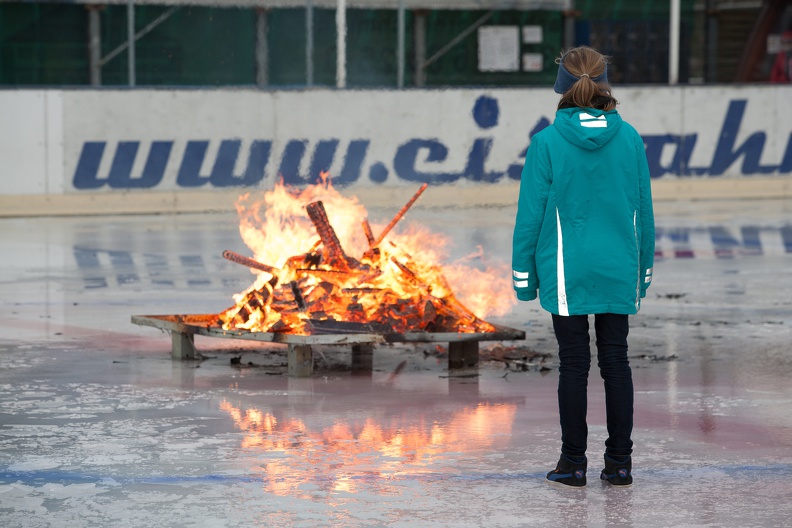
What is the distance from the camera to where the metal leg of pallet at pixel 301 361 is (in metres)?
9.16

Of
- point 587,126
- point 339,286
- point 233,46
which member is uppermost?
point 233,46

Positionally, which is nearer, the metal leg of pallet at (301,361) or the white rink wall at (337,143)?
the metal leg of pallet at (301,361)

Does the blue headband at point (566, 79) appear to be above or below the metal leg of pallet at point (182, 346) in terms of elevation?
above

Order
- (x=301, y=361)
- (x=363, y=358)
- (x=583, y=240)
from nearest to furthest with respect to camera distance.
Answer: (x=583, y=240), (x=301, y=361), (x=363, y=358)

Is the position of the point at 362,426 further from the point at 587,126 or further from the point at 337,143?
the point at 337,143

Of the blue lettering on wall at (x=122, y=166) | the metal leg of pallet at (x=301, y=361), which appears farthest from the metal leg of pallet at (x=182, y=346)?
the blue lettering on wall at (x=122, y=166)

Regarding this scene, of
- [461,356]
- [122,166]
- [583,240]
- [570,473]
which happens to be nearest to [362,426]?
[570,473]

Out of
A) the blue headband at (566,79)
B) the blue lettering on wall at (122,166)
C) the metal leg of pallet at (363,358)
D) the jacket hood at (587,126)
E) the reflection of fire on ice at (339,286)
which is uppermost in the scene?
the blue lettering on wall at (122,166)

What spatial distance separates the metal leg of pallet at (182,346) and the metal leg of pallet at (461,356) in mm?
1558

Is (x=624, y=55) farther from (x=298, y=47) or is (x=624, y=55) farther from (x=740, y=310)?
(x=740, y=310)

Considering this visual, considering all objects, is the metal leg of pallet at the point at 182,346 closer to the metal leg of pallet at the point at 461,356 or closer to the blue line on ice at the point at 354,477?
the metal leg of pallet at the point at 461,356

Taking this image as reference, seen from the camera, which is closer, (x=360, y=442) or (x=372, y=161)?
(x=360, y=442)

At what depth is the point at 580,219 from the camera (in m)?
6.34

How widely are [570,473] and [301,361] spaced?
10.0ft
